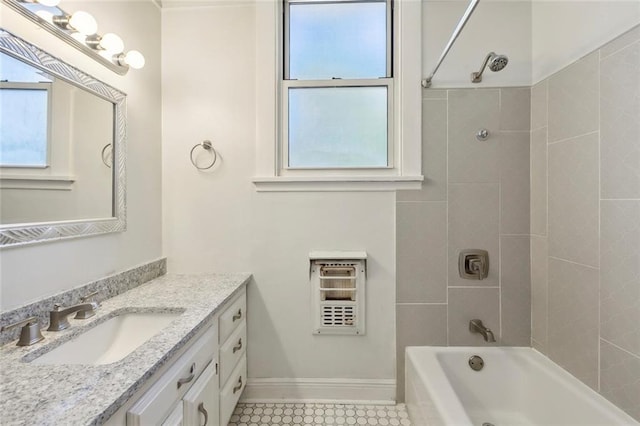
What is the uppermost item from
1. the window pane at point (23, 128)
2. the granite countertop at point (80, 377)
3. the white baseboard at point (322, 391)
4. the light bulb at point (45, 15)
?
the light bulb at point (45, 15)

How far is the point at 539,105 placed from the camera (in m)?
1.66

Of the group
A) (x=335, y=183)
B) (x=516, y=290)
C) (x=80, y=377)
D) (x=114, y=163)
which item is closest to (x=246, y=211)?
(x=335, y=183)

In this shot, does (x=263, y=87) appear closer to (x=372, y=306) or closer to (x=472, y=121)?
(x=472, y=121)

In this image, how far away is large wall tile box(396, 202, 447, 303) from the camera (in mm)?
1756

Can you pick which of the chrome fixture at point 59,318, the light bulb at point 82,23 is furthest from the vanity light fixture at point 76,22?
the chrome fixture at point 59,318

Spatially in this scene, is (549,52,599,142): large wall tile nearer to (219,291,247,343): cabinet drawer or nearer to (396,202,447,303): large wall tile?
(396,202,447,303): large wall tile

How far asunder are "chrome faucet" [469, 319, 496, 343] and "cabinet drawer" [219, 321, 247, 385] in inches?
54.5

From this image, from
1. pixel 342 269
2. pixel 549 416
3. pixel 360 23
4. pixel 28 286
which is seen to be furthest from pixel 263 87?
pixel 549 416

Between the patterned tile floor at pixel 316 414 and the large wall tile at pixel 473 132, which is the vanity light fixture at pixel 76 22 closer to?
the large wall tile at pixel 473 132

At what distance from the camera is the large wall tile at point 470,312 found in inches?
69.0

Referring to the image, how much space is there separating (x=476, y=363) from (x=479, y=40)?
1935 millimetres

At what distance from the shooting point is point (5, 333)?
0.93 m

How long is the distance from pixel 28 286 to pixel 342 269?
139 cm

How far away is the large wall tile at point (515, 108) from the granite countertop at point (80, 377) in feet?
6.31
